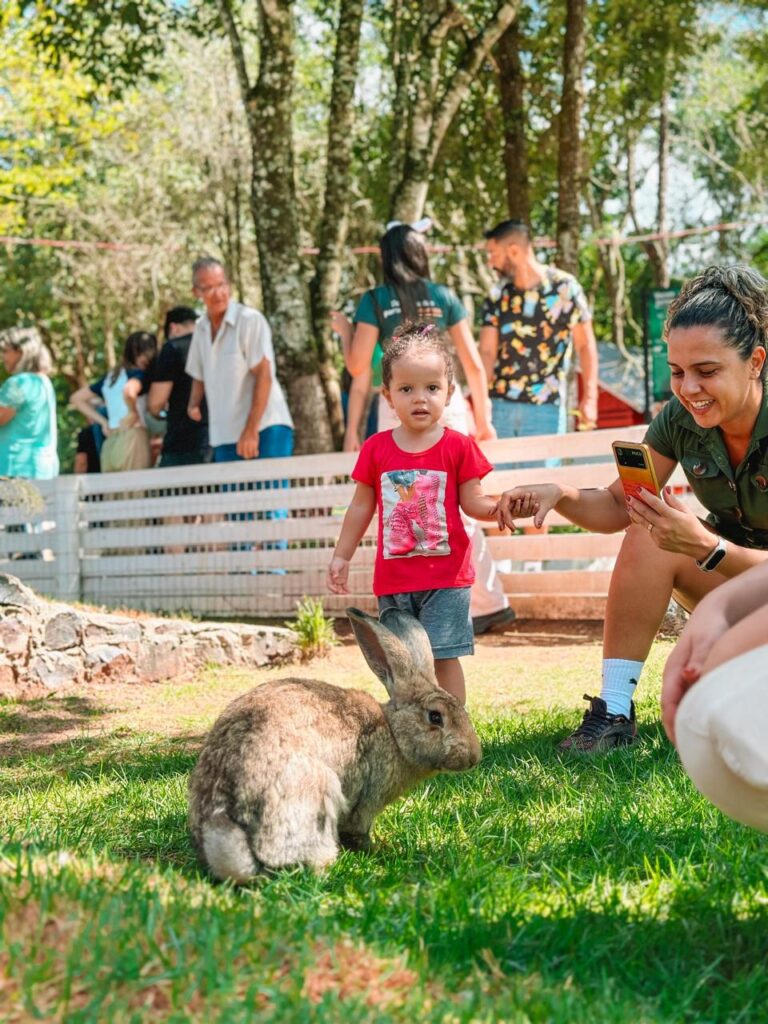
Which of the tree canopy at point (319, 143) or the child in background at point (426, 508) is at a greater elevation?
the tree canopy at point (319, 143)

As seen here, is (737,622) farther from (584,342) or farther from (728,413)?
(584,342)

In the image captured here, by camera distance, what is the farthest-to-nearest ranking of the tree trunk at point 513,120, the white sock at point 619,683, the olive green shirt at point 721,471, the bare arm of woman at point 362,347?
the tree trunk at point 513,120, the bare arm of woman at point 362,347, the white sock at point 619,683, the olive green shirt at point 721,471

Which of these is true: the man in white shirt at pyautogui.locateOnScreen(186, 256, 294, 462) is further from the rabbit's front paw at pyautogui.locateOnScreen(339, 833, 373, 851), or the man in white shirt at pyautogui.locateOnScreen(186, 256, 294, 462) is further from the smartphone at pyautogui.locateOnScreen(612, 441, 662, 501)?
the rabbit's front paw at pyautogui.locateOnScreen(339, 833, 373, 851)

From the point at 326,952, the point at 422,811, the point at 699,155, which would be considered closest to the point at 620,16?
the point at 422,811

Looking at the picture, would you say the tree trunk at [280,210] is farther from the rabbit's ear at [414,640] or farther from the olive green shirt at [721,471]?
the rabbit's ear at [414,640]

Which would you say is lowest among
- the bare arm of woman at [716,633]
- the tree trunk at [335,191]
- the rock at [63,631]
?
the rock at [63,631]

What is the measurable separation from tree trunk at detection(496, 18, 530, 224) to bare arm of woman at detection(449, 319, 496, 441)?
27.5 ft

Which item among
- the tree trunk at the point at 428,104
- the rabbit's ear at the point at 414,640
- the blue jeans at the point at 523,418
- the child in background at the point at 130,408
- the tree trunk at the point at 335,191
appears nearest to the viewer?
the rabbit's ear at the point at 414,640

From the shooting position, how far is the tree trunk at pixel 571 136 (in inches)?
598

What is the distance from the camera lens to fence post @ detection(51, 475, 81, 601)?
1161 cm

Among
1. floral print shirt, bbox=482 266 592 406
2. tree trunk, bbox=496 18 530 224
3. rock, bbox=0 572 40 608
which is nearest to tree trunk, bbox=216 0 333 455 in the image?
floral print shirt, bbox=482 266 592 406

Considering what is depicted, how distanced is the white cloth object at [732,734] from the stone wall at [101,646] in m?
5.60

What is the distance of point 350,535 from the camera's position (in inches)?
221

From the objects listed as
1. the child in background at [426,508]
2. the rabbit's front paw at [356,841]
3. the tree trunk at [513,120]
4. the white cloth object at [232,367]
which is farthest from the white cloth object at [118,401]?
the rabbit's front paw at [356,841]
